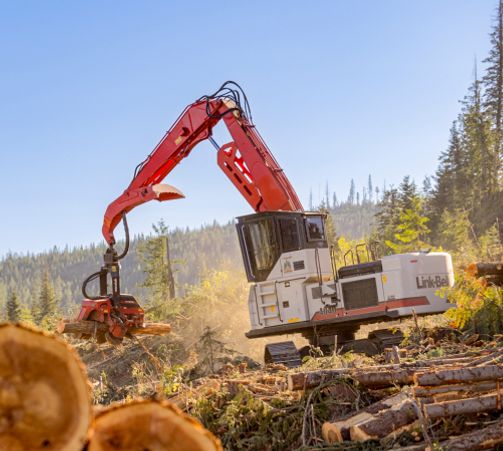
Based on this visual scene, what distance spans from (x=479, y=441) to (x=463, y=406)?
53cm

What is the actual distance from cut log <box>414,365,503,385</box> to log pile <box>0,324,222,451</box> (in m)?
3.13

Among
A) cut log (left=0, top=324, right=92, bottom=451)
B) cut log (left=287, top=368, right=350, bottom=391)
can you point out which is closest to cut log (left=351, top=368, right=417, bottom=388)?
cut log (left=287, top=368, right=350, bottom=391)

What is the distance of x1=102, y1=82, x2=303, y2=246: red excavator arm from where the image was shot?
13.7 m

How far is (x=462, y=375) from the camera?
5629 millimetres

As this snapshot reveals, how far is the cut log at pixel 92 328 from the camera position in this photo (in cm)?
1052

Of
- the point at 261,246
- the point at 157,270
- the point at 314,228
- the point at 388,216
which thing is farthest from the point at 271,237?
the point at 388,216

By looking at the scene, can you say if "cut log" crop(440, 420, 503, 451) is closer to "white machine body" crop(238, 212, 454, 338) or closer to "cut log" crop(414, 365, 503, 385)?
"cut log" crop(414, 365, 503, 385)

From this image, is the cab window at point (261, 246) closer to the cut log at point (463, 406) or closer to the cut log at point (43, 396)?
the cut log at point (463, 406)

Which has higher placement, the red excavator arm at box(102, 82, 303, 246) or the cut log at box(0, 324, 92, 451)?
the red excavator arm at box(102, 82, 303, 246)

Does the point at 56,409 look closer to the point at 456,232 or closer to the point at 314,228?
the point at 314,228

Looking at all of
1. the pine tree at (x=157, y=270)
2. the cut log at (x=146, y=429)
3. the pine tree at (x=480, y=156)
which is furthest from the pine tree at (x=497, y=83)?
the cut log at (x=146, y=429)

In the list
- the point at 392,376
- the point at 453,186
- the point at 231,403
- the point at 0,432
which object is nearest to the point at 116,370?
the point at 231,403

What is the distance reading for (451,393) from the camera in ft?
19.0

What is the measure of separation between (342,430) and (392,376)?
3.11 feet
